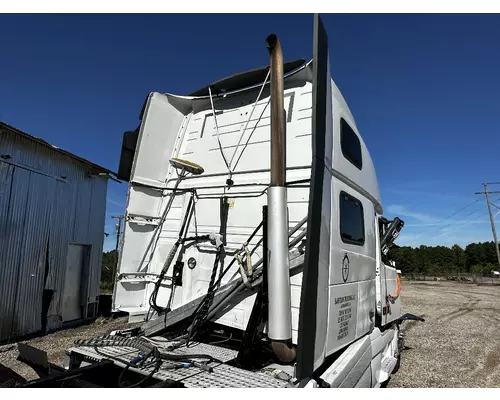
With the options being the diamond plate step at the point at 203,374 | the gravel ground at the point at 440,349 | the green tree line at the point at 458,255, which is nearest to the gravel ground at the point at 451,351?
the gravel ground at the point at 440,349

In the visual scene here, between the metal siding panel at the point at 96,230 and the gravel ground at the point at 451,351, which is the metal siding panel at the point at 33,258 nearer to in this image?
the metal siding panel at the point at 96,230

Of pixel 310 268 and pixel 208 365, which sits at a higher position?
pixel 310 268

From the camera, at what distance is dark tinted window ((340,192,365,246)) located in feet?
10.7

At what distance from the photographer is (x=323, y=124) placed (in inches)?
107

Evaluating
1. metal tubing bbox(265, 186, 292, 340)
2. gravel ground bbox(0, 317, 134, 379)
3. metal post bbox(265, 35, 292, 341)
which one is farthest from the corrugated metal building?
metal tubing bbox(265, 186, 292, 340)

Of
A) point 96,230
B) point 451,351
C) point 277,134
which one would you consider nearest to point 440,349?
point 451,351

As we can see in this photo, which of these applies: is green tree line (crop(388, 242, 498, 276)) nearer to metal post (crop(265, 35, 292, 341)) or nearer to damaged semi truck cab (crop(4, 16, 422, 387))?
damaged semi truck cab (crop(4, 16, 422, 387))

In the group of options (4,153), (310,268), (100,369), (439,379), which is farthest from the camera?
(4,153)

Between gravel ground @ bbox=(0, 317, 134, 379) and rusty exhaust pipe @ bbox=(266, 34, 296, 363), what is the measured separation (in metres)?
3.65

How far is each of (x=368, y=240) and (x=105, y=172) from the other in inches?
399

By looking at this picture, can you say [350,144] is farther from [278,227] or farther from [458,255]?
[458,255]

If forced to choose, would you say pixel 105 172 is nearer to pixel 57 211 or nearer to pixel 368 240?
pixel 57 211

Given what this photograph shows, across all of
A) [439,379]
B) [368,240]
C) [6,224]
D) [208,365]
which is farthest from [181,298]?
[6,224]

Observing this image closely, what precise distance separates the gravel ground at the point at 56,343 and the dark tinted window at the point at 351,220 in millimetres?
3938
